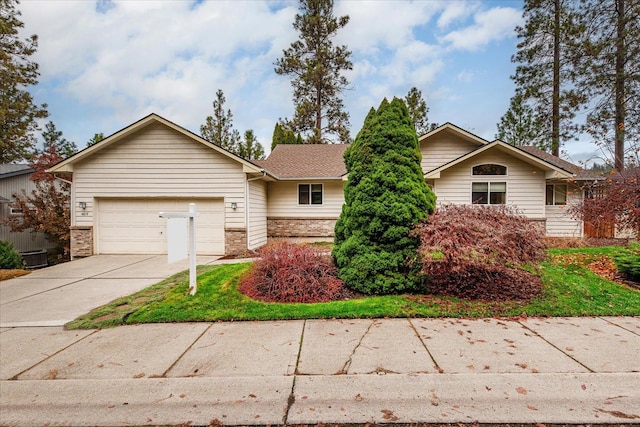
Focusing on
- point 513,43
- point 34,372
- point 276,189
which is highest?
point 513,43

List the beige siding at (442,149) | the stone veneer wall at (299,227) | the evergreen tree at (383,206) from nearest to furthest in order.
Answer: the evergreen tree at (383,206) < the beige siding at (442,149) < the stone veneer wall at (299,227)

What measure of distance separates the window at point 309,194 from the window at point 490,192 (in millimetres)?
6729

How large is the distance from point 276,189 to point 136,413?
40.8ft

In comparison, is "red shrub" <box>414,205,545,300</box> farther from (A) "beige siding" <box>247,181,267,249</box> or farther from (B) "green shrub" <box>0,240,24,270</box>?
Answer: (B) "green shrub" <box>0,240,24,270</box>

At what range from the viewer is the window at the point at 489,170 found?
1289 centimetres

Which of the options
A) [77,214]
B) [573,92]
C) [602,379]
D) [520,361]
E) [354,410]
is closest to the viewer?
[354,410]

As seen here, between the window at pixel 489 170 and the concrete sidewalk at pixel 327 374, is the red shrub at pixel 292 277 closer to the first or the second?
the concrete sidewalk at pixel 327 374

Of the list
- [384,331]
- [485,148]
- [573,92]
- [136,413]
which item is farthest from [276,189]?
[573,92]

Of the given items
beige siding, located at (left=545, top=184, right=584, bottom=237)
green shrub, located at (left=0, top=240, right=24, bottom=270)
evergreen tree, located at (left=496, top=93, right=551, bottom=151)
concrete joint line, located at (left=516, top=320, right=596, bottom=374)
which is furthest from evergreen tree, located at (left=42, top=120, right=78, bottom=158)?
concrete joint line, located at (left=516, top=320, right=596, bottom=374)

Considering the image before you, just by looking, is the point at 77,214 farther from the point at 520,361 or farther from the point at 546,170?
the point at 546,170

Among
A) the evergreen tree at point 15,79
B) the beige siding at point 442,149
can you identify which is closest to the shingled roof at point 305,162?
the beige siding at point 442,149

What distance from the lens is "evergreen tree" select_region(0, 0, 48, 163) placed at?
1830 cm

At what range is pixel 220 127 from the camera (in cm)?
2756

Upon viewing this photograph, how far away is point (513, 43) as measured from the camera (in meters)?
19.8
